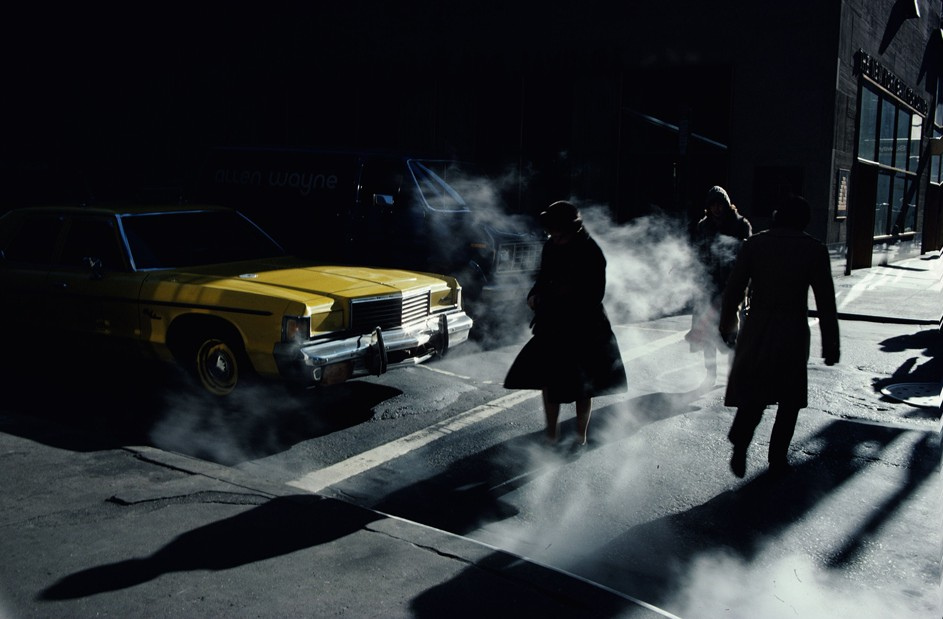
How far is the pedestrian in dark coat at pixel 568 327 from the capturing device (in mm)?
5605

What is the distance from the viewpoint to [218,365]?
21.4 feet

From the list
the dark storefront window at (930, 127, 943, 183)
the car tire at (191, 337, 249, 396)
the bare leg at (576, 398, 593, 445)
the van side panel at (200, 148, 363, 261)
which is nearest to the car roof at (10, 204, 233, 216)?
the car tire at (191, 337, 249, 396)

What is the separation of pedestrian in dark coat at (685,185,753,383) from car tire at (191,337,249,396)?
3.86m

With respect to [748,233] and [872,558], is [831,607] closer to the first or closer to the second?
[872,558]

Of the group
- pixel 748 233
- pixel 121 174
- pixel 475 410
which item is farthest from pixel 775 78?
pixel 121 174

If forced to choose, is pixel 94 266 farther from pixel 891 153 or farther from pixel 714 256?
pixel 891 153

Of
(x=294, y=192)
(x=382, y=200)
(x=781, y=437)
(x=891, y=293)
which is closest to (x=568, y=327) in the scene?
(x=781, y=437)

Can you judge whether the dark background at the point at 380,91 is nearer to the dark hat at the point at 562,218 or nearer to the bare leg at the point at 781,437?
the dark hat at the point at 562,218

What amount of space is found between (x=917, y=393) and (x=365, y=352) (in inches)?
195

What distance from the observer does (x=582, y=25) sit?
57.1 feet

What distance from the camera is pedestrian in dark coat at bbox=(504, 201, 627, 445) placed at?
18.4 feet

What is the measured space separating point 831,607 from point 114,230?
595 centimetres

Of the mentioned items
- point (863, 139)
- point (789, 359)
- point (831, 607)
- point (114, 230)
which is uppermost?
point (863, 139)

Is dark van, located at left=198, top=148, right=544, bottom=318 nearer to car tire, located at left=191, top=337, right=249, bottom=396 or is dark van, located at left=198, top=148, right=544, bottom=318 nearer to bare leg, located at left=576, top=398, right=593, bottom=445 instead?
car tire, located at left=191, top=337, right=249, bottom=396
